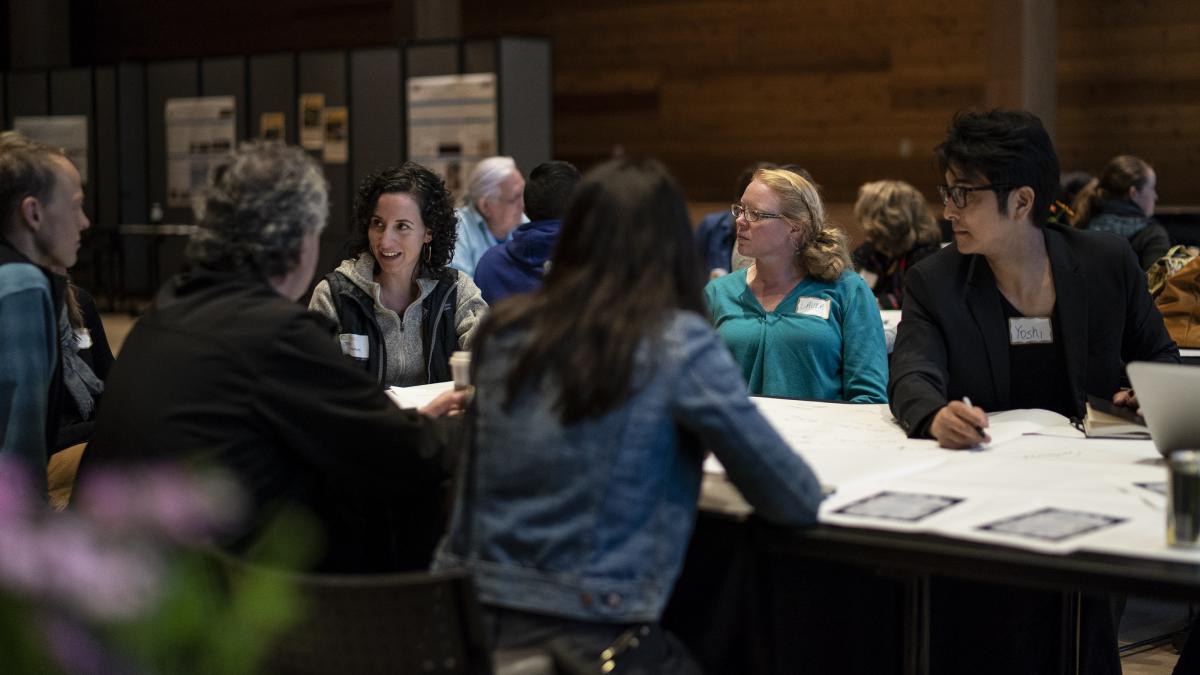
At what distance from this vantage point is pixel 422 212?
3.92m

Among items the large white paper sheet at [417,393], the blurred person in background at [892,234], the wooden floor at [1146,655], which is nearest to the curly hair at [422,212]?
the large white paper sheet at [417,393]

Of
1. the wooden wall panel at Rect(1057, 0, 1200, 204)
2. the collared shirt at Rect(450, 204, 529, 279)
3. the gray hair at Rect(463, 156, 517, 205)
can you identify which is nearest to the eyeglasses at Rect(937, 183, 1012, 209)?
the collared shirt at Rect(450, 204, 529, 279)

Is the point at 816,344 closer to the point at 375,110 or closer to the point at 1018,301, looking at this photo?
the point at 1018,301

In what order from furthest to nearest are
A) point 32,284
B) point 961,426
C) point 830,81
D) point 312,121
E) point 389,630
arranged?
point 312,121 → point 830,81 → point 32,284 → point 961,426 → point 389,630

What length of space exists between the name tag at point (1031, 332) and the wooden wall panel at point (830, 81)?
355 inches

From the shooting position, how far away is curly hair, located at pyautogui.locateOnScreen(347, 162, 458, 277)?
393cm

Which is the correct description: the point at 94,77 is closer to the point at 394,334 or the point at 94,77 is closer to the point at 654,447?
the point at 394,334

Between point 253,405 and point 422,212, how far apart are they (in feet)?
5.82

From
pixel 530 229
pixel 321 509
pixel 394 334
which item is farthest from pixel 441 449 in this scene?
pixel 530 229

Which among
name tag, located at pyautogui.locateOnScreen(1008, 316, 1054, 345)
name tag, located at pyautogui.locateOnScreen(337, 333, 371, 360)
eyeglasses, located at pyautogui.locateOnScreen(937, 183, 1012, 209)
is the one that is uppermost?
eyeglasses, located at pyautogui.locateOnScreen(937, 183, 1012, 209)

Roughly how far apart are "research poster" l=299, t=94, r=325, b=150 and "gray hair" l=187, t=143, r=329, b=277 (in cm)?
1148

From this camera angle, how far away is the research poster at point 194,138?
14383mm

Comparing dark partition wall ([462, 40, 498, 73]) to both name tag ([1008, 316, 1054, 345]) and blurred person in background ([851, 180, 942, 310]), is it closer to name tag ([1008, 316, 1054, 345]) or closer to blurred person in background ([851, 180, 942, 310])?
blurred person in background ([851, 180, 942, 310])

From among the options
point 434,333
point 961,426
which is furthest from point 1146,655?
point 434,333
